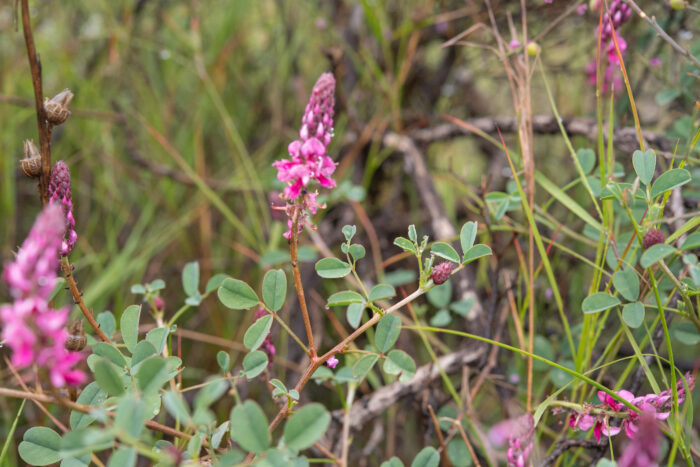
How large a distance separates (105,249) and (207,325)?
44 cm

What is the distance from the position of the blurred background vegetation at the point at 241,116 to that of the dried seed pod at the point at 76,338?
0.67 meters

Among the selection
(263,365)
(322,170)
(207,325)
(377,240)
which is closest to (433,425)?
(263,365)

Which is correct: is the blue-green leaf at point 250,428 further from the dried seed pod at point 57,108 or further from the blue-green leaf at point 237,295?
the dried seed pod at point 57,108

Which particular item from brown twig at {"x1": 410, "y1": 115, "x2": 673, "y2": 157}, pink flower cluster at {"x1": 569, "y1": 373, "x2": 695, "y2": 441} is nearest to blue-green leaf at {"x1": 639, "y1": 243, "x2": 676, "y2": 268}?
pink flower cluster at {"x1": 569, "y1": 373, "x2": 695, "y2": 441}

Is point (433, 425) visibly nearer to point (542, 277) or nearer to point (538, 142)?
point (542, 277)

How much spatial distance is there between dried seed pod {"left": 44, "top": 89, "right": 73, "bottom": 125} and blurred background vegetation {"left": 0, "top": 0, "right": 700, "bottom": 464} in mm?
687

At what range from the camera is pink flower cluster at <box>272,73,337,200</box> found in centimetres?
69

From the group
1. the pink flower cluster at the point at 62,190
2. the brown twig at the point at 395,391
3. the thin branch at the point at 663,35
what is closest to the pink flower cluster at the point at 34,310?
the pink flower cluster at the point at 62,190

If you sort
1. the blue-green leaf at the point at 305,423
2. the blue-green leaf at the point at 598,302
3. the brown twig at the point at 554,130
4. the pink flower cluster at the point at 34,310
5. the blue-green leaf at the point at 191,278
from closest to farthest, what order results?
the pink flower cluster at the point at 34,310 < the blue-green leaf at the point at 305,423 < the blue-green leaf at the point at 598,302 < the blue-green leaf at the point at 191,278 < the brown twig at the point at 554,130

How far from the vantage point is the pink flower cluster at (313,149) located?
0.69 metres

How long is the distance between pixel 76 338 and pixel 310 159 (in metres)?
0.39

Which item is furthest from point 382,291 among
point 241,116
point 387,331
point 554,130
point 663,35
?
point 241,116

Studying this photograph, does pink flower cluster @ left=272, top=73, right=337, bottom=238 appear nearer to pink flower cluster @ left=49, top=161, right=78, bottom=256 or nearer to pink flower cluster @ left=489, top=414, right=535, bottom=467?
pink flower cluster @ left=49, top=161, right=78, bottom=256

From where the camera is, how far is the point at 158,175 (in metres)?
1.76
